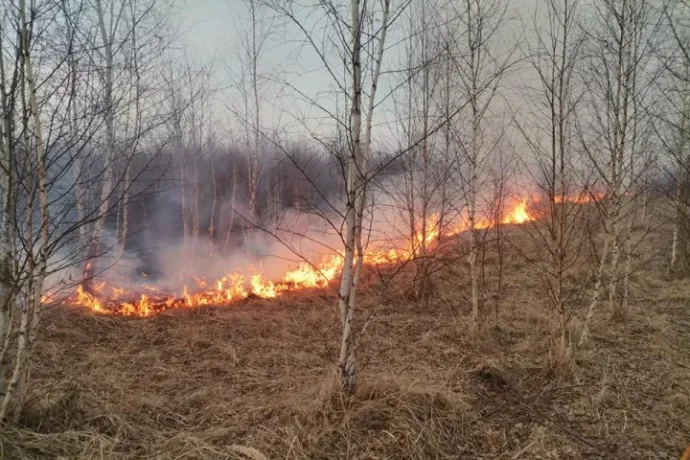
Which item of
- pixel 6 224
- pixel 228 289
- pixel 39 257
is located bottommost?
pixel 228 289

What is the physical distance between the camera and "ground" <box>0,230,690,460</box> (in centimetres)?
300

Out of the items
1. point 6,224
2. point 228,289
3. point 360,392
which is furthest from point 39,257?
point 228,289

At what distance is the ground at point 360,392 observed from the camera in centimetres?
300

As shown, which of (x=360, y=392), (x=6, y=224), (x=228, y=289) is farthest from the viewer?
(x=228, y=289)

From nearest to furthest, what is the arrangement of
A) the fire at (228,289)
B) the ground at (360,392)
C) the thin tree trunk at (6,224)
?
the thin tree trunk at (6,224)
the ground at (360,392)
the fire at (228,289)

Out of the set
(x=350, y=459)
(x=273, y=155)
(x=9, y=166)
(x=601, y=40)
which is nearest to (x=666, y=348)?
(x=601, y=40)

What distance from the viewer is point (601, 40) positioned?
545cm

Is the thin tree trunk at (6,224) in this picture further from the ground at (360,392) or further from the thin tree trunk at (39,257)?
the ground at (360,392)

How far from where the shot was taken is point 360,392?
11.3 ft

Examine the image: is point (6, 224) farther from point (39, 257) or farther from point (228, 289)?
point (228, 289)

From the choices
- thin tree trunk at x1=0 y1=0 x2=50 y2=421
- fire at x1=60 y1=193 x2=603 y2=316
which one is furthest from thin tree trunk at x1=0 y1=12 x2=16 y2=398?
fire at x1=60 y1=193 x2=603 y2=316

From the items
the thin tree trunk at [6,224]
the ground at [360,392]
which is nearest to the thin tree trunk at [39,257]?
the thin tree trunk at [6,224]

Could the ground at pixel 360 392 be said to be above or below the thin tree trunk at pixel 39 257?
below

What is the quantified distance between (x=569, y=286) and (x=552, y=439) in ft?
25.3
